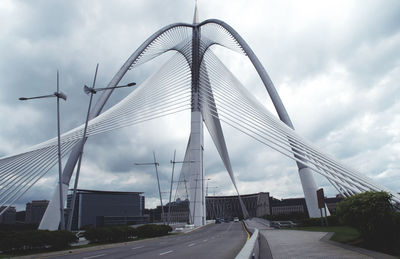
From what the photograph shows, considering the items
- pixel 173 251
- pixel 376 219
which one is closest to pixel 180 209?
pixel 173 251

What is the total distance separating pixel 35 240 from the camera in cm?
1675

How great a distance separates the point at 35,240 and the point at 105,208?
10451 centimetres

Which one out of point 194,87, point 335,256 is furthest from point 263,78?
point 335,256

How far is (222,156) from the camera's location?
5147cm

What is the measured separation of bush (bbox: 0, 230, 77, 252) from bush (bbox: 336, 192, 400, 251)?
50.1 ft

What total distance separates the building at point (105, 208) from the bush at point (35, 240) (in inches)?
3558

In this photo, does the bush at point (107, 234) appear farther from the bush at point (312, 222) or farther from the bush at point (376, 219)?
the bush at point (312, 222)

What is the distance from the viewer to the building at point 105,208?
107931 millimetres

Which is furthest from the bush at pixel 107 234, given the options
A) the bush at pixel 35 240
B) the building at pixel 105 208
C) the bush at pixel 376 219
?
the building at pixel 105 208

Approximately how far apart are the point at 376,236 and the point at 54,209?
21.7 m

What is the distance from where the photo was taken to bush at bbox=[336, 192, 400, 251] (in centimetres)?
1162

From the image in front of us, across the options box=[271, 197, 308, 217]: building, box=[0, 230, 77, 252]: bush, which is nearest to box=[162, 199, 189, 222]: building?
box=[0, 230, 77, 252]: bush

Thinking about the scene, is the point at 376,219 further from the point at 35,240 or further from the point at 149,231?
the point at 149,231

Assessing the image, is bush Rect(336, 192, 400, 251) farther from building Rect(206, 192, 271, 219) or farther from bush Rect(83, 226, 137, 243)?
building Rect(206, 192, 271, 219)
